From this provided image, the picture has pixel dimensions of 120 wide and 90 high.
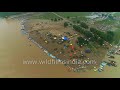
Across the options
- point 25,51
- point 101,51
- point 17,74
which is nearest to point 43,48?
point 25,51

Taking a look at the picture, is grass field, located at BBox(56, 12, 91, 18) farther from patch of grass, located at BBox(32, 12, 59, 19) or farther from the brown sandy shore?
the brown sandy shore

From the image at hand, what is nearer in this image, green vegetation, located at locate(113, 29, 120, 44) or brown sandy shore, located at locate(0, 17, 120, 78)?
brown sandy shore, located at locate(0, 17, 120, 78)

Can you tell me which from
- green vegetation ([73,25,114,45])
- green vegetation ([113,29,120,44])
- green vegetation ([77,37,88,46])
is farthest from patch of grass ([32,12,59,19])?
green vegetation ([113,29,120,44])

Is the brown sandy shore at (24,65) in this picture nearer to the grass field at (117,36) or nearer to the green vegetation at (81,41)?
the grass field at (117,36)

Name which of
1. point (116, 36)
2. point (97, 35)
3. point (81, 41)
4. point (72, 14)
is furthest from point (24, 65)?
point (116, 36)

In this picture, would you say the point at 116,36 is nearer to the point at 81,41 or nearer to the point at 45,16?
the point at 81,41

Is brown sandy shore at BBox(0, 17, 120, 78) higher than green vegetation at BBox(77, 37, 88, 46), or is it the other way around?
green vegetation at BBox(77, 37, 88, 46)

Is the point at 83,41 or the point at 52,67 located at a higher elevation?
the point at 83,41

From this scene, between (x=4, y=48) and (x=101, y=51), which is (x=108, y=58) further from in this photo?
(x=4, y=48)
